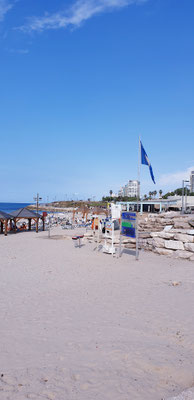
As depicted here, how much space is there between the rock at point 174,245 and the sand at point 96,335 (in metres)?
2.53

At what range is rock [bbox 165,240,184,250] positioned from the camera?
11.3 meters

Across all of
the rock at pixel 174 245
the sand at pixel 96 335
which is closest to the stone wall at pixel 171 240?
the rock at pixel 174 245

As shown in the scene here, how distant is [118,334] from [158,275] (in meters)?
4.43

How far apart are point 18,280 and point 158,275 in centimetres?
425

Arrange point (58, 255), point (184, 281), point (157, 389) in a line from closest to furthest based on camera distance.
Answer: point (157, 389)
point (184, 281)
point (58, 255)

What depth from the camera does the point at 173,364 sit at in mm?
3617

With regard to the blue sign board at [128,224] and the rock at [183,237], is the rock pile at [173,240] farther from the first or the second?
the blue sign board at [128,224]

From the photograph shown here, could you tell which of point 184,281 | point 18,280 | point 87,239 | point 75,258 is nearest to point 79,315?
point 18,280

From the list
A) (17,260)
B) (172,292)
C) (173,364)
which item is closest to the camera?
(173,364)

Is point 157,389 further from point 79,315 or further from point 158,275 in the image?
point 158,275

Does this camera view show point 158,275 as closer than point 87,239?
Yes

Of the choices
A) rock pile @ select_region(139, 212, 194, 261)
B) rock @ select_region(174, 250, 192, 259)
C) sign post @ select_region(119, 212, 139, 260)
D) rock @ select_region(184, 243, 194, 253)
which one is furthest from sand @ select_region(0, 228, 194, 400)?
sign post @ select_region(119, 212, 139, 260)

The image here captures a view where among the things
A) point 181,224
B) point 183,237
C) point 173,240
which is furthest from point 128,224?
point 181,224

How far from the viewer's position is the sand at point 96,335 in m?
3.18
